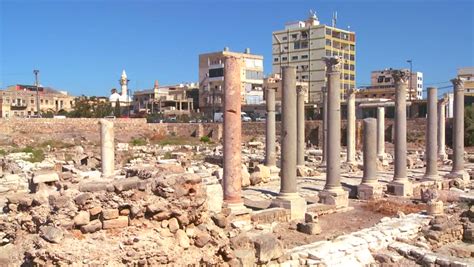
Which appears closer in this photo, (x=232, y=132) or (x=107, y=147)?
(x=232, y=132)

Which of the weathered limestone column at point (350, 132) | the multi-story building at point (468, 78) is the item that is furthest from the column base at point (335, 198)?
the multi-story building at point (468, 78)

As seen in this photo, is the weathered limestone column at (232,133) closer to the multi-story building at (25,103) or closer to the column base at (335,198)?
the column base at (335,198)

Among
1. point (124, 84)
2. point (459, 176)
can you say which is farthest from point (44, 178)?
point (124, 84)

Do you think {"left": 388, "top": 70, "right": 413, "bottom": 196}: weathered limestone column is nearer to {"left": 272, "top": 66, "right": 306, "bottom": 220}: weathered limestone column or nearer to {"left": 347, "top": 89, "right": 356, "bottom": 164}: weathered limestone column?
{"left": 272, "top": 66, "right": 306, "bottom": 220}: weathered limestone column

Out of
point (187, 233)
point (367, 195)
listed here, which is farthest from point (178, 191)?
point (367, 195)

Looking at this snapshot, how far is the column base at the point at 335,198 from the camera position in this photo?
48.4 feet

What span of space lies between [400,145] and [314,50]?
173 ft

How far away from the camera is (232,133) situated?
12.1m

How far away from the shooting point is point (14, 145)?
41.0 m

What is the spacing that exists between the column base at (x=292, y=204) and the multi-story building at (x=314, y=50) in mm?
54167

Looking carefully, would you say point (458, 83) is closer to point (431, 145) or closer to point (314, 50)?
point (431, 145)

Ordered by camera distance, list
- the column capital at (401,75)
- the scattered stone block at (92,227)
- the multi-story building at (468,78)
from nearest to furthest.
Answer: the scattered stone block at (92,227) → the column capital at (401,75) → the multi-story building at (468,78)

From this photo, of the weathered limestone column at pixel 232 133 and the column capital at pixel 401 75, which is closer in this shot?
the weathered limestone column at pixel 232 133

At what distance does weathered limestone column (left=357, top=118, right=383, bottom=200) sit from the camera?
16672 millimetres
